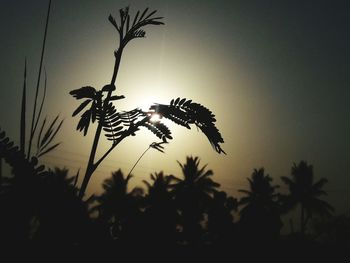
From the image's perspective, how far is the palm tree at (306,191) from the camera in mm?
32562

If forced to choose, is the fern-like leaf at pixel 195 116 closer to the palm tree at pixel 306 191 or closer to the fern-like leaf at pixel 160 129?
the fern-like leaf at pixel 160 129

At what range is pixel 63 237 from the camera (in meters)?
1.07

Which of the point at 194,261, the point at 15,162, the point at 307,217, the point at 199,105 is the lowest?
the point at 194,261

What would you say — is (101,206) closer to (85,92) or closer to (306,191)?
(85,92)

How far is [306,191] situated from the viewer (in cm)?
3256

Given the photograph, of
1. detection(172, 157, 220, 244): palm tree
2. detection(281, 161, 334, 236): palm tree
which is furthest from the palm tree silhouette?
detection(281, 161, 334, 236): palm tree

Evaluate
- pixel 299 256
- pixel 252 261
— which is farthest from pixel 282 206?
pixel 252 261

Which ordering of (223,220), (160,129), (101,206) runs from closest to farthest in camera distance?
(101,206)
(160,129)
(223,220)

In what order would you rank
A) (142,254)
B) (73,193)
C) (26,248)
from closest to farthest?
(26,248)
(73,193)
(142,254)

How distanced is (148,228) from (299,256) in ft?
19.0

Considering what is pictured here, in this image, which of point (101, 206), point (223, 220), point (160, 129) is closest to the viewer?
point (101, 206)

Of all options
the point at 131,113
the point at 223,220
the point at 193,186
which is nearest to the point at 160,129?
the point at 131,113

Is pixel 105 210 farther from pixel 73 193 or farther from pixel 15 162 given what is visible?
pixel 15 162

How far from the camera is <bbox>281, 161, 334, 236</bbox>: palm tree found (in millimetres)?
32562
